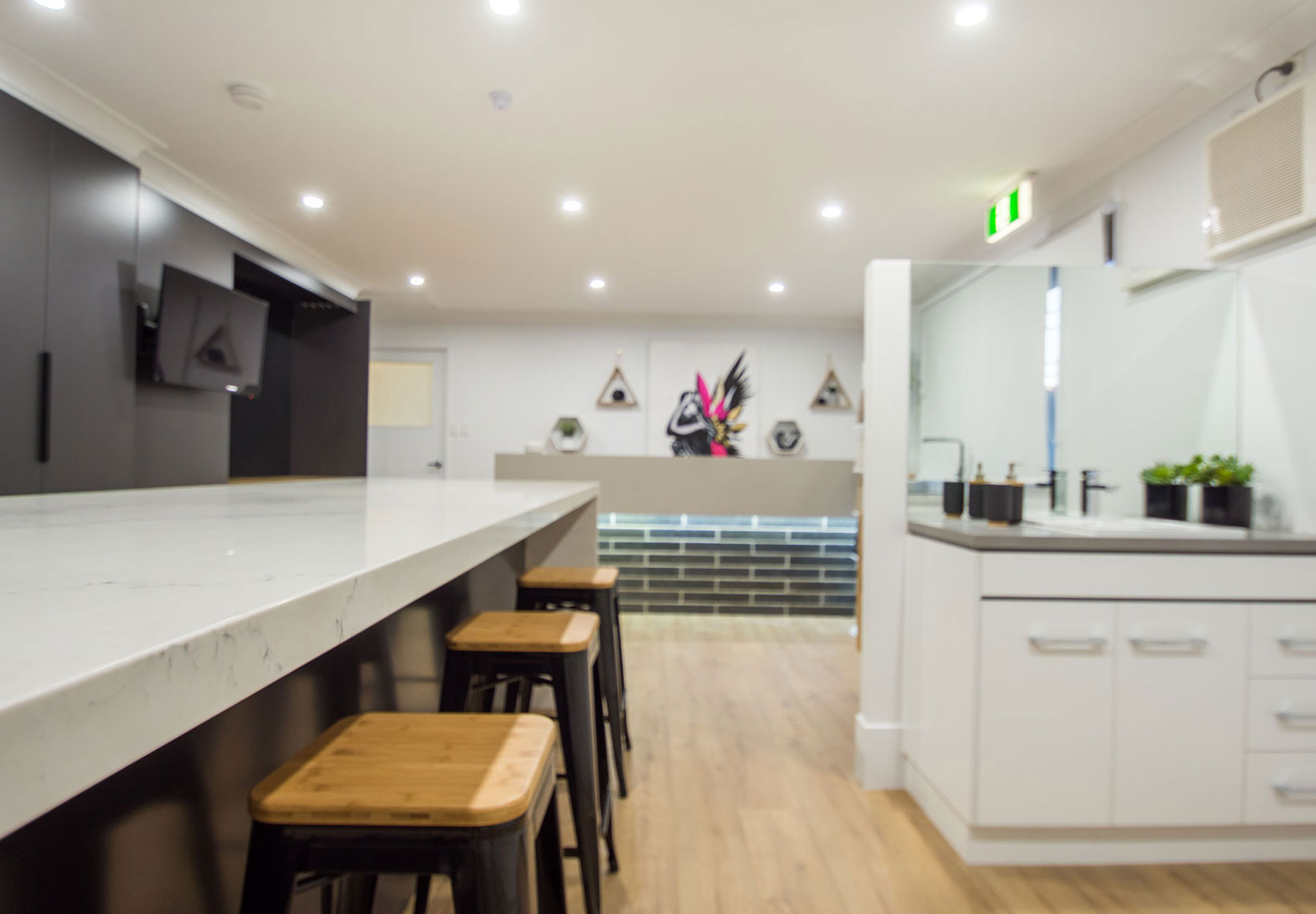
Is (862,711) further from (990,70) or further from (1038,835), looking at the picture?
(990,70)

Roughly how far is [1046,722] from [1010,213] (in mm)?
2736

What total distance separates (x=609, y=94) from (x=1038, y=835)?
2.74 m

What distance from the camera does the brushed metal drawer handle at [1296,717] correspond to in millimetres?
1815

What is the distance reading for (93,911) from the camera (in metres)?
0.70

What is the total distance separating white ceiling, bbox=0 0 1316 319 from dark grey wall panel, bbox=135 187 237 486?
10.6 inches

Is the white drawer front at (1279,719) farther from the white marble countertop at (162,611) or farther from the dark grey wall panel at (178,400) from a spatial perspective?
the dark grey wall panel at (178,400)

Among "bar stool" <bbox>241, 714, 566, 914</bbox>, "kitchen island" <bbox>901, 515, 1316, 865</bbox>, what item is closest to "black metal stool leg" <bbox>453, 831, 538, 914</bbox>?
"bar stool" <bbox>241, 714, 566, 914</bbox>

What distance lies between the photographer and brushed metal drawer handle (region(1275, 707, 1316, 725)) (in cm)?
182

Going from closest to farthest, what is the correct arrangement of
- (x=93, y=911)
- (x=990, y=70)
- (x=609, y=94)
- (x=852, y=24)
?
(x=93, y=911) → (x=852, y=24) → (x=990, y=70) → (x=609, y=94)

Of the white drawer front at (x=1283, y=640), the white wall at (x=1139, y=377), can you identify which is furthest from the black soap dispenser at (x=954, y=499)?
the white drawer front at (x=1283, y=640)

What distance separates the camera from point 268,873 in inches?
27.8

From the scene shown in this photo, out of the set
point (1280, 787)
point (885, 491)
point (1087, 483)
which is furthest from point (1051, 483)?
point (1280, 787)

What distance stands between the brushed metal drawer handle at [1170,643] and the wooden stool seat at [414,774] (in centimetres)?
160

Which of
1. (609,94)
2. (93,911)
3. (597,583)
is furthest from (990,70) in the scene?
(93,911)
